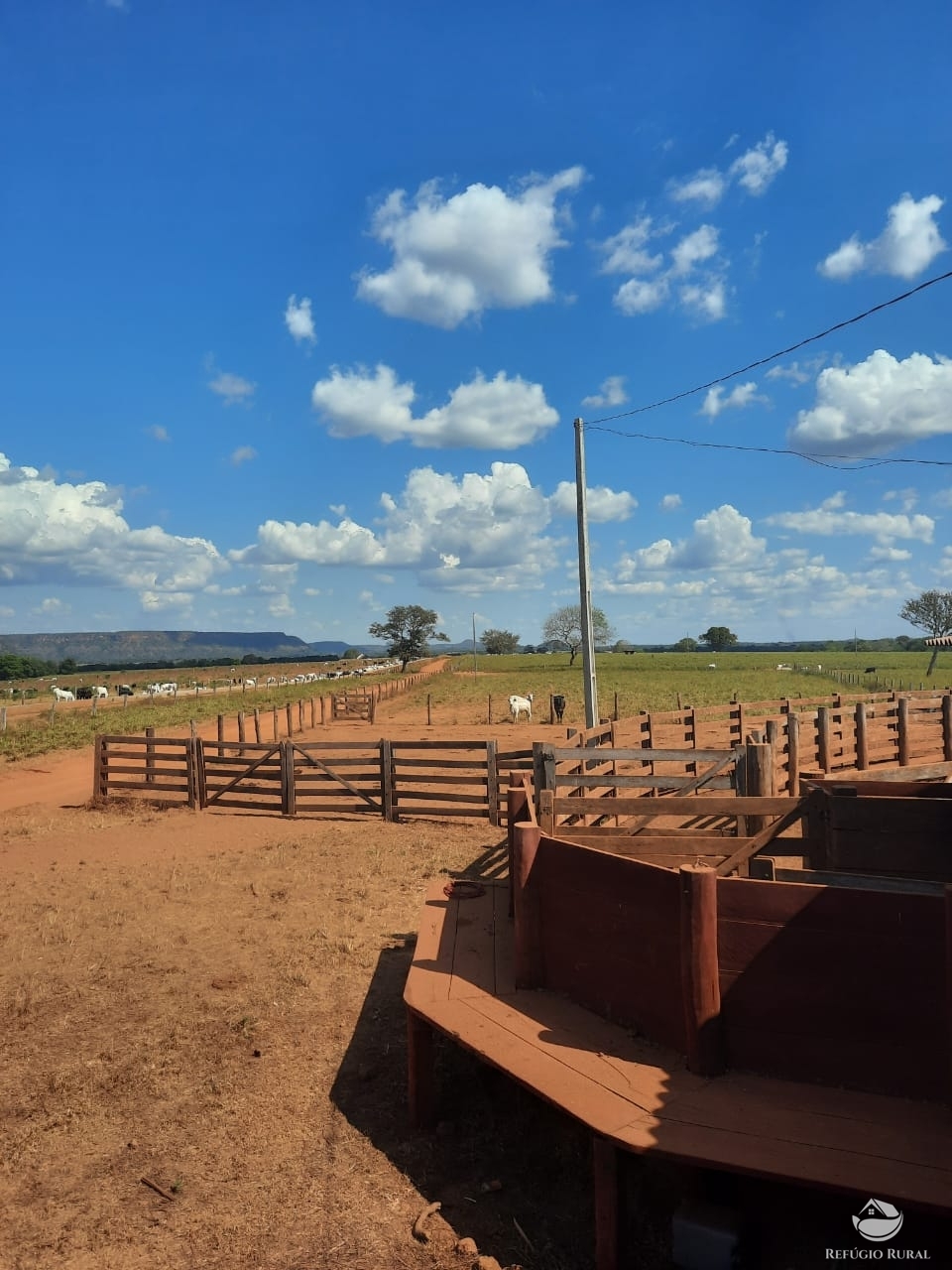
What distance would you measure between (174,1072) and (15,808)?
12.1m

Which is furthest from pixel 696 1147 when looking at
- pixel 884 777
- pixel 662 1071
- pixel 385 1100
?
pixel 884 777

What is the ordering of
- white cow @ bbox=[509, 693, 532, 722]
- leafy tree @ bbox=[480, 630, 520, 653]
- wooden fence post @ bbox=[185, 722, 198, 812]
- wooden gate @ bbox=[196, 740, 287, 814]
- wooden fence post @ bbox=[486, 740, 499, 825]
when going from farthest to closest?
leafy tree @ bbox=[480, 630, 520, 653]
white cow @ bbox=[509, 693, 532, 722]
wooden fence post @ bbox=[185, 722, 198, 812]
wooden gate @ bbox=[196, 740, 287, 814]
wooden fence post @ bbox=[486, 740, 499, 825]

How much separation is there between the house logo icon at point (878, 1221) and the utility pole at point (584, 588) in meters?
9.60

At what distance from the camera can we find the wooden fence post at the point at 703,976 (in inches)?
151

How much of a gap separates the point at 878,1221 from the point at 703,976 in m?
1.11

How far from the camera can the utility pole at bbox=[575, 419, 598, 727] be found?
13189mm

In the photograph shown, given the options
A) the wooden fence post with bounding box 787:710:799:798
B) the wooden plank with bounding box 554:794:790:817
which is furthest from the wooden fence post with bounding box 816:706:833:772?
the wooden plank with bounding box 554:794:790:817

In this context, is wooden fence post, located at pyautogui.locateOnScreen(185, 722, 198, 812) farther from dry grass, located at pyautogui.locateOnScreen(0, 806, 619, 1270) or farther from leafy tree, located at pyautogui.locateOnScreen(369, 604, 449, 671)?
leafy tree, located at pyautogui.locateOnScreen(369, 604, 449, 671)

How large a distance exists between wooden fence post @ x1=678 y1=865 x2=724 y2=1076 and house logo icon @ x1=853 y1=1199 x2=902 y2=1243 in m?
0.76

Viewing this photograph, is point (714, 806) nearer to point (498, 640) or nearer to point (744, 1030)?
point (744, 1030)

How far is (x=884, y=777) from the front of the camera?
8055 millimetres

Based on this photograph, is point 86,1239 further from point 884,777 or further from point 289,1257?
point 884,777

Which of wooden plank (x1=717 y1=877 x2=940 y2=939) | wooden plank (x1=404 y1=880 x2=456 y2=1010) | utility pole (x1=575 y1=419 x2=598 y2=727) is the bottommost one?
wooden plank (x1=404 y1=880 x2=456 y2=1010)

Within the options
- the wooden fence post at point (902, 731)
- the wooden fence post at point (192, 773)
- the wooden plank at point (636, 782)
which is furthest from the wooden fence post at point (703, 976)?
the wooden fence post at point (902, 731)
